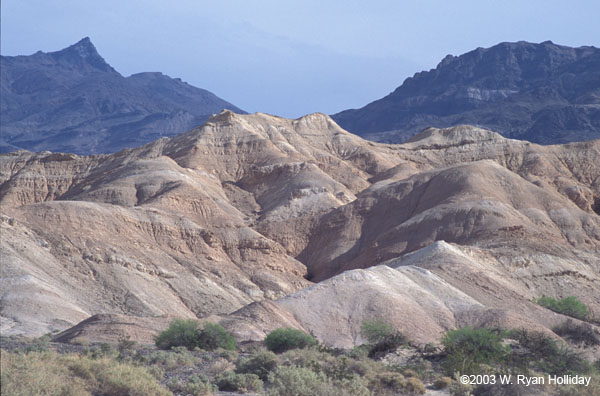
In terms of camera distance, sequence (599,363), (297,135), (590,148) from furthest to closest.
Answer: (297,135), (590,148), (599,363)

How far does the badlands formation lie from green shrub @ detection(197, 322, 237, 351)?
4.03 m

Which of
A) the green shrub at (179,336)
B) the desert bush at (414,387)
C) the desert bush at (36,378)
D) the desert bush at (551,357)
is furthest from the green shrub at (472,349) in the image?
the desert bush at (36,378)

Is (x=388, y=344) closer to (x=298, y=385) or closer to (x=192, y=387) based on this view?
(x=192, y=387)

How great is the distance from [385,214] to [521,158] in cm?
2974

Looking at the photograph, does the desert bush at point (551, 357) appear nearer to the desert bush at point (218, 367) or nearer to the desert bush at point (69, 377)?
the desert bush at point (218, 367)

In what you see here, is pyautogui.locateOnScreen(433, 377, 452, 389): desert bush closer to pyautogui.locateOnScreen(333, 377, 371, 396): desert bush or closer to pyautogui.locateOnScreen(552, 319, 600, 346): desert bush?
pyautogui.locateOnScreen(333, 377, 371, 396): desert bush

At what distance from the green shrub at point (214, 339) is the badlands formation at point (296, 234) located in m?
4.03

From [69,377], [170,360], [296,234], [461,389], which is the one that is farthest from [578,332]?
[296,234]

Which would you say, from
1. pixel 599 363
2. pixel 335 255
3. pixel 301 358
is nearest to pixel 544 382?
pixel 301 358

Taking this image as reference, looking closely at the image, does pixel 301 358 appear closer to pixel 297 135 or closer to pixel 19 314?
pixel 19 314

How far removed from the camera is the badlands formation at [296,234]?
4903cm

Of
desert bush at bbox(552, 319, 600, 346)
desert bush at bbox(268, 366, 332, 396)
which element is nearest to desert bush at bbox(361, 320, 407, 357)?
desert bush at bbox(552, 319, 600, 346)

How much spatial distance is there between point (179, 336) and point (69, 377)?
1815cm

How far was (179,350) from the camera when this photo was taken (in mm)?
30812
